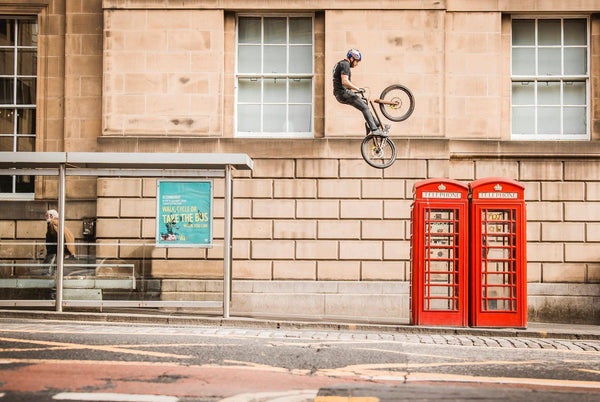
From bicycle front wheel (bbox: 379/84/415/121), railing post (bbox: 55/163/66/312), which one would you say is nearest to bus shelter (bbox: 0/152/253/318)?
railing post (bbox: 55/163/66/312)

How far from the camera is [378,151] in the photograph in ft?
52.4

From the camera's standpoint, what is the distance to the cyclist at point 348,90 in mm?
15516

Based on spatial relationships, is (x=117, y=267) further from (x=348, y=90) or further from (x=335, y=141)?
(x=348, y=90)

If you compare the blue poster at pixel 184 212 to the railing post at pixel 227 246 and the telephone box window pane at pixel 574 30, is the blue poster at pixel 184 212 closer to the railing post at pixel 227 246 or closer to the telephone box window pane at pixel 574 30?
the railing post at pixel 227 246

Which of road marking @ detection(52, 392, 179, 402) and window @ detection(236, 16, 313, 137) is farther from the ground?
window @ detection(236, 16, 313, 137)

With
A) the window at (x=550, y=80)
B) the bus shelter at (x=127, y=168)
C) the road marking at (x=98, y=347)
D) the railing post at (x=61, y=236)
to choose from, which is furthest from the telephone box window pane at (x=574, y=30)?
the road marking at (x=98, y=347)

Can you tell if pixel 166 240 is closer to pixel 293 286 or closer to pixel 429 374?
pixel 293 286

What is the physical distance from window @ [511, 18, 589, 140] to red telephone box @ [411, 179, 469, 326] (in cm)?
416

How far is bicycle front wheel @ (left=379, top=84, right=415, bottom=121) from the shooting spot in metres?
16.1

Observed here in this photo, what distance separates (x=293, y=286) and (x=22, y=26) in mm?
7797

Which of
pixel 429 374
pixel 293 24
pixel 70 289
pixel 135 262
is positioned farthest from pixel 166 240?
pixel 429 374

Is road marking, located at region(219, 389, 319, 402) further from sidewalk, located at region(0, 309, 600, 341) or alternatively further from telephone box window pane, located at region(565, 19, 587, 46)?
telephone box window pane, located at region(565, 19, 587, 46)

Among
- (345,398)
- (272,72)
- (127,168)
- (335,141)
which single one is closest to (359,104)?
(335,141)

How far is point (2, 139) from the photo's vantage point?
17.0m
